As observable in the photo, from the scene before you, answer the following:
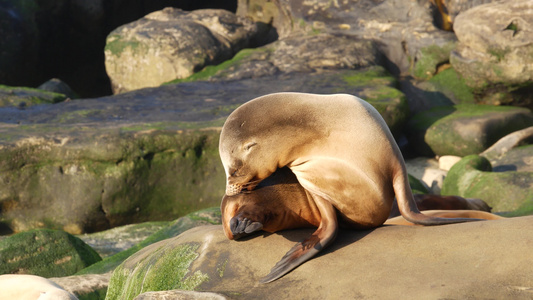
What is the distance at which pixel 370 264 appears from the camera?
2.91 m

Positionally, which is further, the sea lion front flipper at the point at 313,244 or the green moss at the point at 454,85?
the green moss at the point at 454,85

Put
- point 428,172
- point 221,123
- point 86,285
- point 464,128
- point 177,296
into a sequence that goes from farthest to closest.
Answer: point 464,128 < point 428,172 < point 221,123 < point 86,285 < point 177,296

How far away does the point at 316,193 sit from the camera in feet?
11.2

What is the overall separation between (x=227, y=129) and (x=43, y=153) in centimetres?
548

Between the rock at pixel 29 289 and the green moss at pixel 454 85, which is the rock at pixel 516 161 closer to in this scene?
the green moss at pixel 454 85

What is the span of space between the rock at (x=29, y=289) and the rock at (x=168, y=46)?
1095cm

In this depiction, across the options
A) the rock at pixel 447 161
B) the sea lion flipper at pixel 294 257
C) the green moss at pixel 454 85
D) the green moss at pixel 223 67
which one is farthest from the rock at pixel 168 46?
the sea lion flipper at pixel 294 257

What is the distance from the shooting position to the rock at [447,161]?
10.3m

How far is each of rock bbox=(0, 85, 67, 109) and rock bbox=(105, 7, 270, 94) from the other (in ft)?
9.16

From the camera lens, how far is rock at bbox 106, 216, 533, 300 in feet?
8.36

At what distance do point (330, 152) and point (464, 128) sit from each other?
778 centimetres

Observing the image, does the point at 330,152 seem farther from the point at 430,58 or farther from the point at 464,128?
the point at 430,58

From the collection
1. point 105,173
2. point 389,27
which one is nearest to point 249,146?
point 105,173

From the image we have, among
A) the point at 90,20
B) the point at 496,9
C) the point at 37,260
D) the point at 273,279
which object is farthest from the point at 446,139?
the point at 90,20
